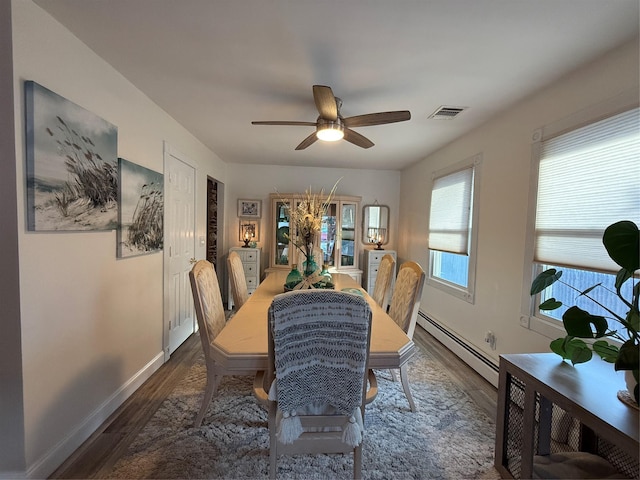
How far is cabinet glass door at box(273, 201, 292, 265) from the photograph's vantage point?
4.63 metres

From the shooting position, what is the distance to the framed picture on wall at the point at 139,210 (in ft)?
6.57

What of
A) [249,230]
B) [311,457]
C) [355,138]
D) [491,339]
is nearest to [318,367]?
[311,457]

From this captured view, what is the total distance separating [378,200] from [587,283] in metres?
3.42

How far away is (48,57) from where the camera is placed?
4.73ft

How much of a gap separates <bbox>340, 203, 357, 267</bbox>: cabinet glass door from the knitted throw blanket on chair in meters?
3.54

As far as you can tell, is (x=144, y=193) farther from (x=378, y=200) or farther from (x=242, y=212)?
(x=378, y=200)

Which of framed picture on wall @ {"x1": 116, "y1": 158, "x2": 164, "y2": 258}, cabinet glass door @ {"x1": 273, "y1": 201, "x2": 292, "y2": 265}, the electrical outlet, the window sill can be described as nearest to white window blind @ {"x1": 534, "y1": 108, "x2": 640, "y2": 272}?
the electrical outlet

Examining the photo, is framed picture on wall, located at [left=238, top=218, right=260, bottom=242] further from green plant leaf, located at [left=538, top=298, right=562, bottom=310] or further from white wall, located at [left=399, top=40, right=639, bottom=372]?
green plant leaf, located at [left=538, top=298, right=562, bottom=310]

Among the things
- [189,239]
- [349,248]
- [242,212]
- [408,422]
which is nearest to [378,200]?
[349,248]

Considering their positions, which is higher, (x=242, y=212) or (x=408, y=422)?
(x=242, y=212)

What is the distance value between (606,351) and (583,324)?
230mm

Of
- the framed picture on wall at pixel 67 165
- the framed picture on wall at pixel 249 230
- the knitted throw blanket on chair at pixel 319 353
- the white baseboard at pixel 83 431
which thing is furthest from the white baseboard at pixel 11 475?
the framed picture on wall at pixel 249 230

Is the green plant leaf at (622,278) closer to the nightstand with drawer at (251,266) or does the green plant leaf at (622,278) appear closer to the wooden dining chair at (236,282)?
the wooden dining chair at (236,282)

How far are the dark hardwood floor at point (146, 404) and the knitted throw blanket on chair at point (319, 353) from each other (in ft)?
3.88
